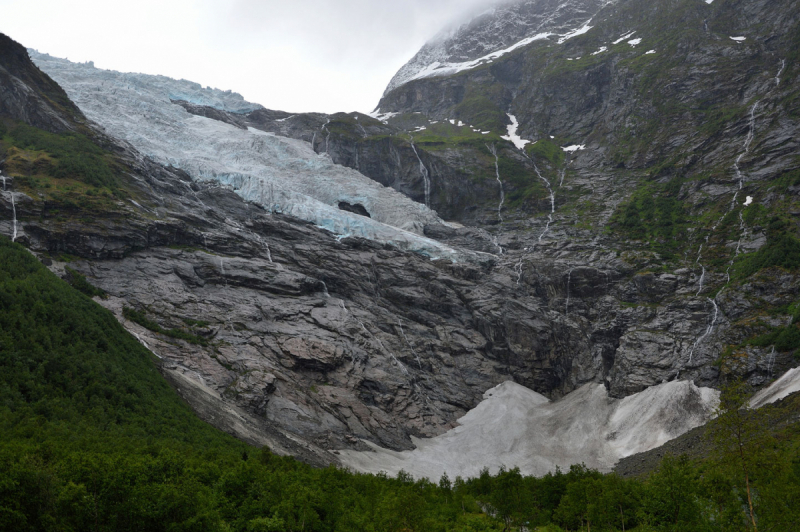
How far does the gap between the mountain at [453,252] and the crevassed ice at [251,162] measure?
0.71 m

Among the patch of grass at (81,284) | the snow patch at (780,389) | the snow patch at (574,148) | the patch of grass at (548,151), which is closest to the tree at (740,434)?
the snow patch at (780,389)

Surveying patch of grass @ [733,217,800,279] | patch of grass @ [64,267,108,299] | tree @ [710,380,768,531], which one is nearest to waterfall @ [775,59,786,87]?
patch of grass @ [733,217,800,279]

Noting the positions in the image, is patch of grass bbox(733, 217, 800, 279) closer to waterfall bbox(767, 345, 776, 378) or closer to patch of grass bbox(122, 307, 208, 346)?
waterfall bbox(767, 345, 776, 378)

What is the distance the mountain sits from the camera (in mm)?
74438

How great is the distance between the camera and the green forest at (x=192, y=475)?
27344 mm

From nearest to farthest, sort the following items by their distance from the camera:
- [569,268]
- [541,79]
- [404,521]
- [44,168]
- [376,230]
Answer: [404,521], [44,168], [569,268], [376,230], [541,79]

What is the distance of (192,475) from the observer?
34.1 meters

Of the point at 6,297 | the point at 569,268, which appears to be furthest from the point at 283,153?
the point at 6,297

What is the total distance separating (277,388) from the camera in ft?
234

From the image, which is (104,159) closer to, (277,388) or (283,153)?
(283,153)

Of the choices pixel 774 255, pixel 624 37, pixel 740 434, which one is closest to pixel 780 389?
pixel 774 255

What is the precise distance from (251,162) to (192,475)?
10581 cm

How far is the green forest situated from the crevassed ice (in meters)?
58.2

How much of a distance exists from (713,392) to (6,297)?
87.2m
